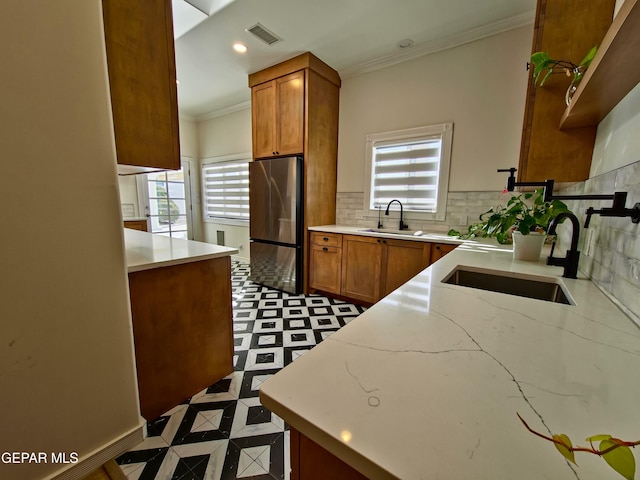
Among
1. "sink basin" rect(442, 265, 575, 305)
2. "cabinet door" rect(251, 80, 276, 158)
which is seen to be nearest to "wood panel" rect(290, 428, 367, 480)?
"sink basin" rect(442, 265, 575, 305)

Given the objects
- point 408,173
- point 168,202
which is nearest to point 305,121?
point 408,173

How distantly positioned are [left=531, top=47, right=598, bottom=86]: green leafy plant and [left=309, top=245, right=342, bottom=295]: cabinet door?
2099 millimetres

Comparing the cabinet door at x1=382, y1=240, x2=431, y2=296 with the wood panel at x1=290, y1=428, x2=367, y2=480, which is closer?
the wood panel at x1=290, y1=428, x2=367, y2=480

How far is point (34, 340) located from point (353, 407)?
1.16 m

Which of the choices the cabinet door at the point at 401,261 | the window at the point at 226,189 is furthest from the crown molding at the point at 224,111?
the cabinet door at the point at 401,261

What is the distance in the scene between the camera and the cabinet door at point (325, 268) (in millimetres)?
3006

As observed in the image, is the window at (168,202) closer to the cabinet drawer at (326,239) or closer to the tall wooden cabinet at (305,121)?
the tall wooden cabinet at (305,121)

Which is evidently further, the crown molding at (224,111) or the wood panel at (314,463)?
the crown molding at (224,111)

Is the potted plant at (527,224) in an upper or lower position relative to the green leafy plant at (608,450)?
upper

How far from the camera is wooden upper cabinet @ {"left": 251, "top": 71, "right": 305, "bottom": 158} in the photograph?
300 cm

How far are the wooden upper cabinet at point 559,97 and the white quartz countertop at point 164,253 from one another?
1839 mm

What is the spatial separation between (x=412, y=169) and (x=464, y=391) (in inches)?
112

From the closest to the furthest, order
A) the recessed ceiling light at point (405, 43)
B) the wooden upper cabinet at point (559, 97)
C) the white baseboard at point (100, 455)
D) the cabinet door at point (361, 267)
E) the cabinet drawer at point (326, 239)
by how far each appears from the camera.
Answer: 1. the white baseboard at point (100, 455)
2. the wooden upper cabinet at point (559, 97)
3. the recessed ceiling light at point (405, 43)
4. the cabinet door at point (361, 267)
5. the cabinet drawer at point (326, 239)

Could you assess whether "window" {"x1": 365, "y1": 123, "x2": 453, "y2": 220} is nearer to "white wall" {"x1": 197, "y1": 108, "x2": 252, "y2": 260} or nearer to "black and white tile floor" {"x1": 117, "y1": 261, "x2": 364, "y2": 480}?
"black and white tile floor" {"x1": 117, "y1": 261, "x2": 364, "y2": 480}
